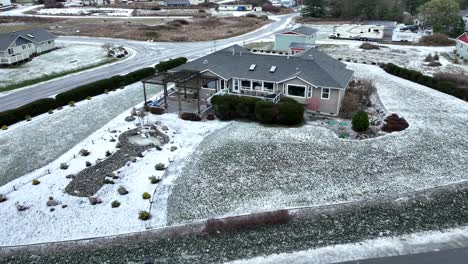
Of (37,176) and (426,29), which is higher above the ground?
(426,29)

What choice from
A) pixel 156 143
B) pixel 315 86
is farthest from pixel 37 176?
pixel 315 86

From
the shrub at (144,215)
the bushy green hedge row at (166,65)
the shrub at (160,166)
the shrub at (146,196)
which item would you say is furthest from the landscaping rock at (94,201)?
the bushy green hedge row at (166,65)

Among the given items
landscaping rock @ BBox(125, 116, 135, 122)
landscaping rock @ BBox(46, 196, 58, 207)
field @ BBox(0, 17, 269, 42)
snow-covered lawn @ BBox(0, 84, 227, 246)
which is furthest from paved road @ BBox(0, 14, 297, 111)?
landscaping rock @ BBox(46, 196, 58, 207)

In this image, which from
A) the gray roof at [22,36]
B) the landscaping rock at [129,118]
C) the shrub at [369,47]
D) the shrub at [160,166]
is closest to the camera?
the shrub at [160,166]

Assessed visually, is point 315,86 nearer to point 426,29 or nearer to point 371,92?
point 371,92

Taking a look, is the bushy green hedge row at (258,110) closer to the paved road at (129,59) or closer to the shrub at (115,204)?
the shrub at (115,204)

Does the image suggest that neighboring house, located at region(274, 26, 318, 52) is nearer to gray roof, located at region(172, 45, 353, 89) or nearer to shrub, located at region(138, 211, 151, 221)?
gray roof, located at region(172, 45, 353, 89)
